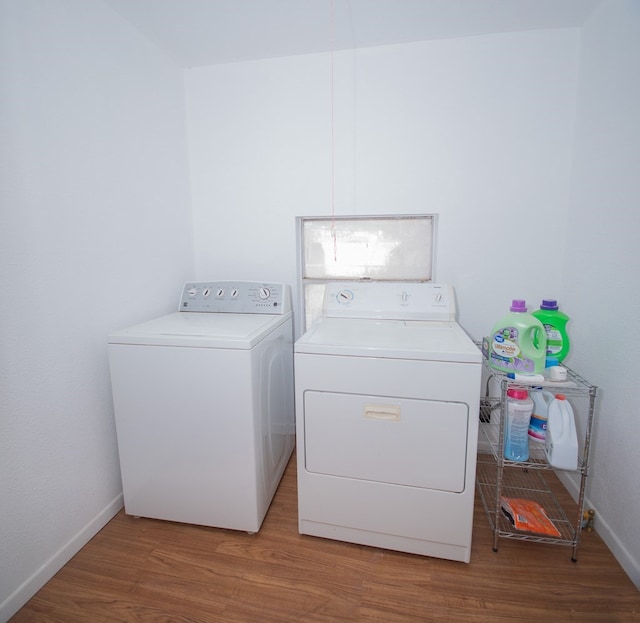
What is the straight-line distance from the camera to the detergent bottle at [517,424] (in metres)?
1.42

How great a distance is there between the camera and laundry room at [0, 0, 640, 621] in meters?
1.24

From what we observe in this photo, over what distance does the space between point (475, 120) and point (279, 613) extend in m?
2.37

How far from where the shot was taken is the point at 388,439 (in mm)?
1315

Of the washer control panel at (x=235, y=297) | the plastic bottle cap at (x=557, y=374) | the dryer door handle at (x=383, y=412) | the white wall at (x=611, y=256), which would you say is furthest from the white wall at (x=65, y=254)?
the white wall at (x=611, y=256)

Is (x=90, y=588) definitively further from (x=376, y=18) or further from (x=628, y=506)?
(x=376, y=18)

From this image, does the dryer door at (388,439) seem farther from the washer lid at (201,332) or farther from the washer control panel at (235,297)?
the washer control panel at (235,297)

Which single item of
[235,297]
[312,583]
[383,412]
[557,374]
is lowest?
[312,583]

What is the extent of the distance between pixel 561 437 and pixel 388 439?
70 centimetres

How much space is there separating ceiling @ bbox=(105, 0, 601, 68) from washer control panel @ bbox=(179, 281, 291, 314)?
4.18 ft

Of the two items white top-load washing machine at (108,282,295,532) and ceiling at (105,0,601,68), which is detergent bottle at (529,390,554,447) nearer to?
white top-load washing machine at (108,282,295,532)

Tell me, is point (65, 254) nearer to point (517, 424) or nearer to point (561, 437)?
point (517, 424)

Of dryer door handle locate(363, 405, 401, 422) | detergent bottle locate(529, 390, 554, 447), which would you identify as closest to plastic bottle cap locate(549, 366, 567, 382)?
detergent bottle locate(529, 390, 554, 447)

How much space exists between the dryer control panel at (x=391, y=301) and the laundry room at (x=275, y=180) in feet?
0.76

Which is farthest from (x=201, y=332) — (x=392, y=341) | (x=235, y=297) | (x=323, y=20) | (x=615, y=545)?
(x=615, y=545)
